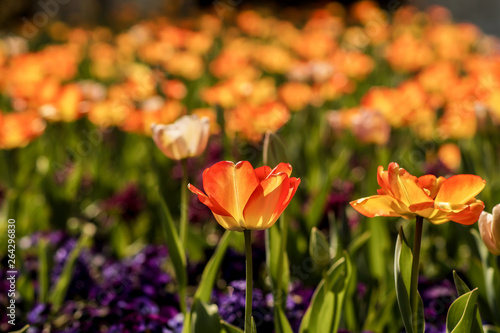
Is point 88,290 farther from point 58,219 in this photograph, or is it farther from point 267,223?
point 267,223

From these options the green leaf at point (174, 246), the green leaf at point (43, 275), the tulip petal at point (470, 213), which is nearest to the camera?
the tulip petal at point (470, 213)

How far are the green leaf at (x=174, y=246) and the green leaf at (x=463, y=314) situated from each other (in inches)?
24.3

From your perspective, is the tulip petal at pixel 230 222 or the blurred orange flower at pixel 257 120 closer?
the tulip petal at pixel 230 222

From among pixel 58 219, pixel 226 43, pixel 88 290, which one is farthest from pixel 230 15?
pixel 88 290

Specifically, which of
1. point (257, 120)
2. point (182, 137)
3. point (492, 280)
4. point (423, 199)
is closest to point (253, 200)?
point (423, 199)

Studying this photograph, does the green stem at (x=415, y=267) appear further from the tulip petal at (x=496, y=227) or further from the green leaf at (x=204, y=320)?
the green leaf at (x=204, y=320)

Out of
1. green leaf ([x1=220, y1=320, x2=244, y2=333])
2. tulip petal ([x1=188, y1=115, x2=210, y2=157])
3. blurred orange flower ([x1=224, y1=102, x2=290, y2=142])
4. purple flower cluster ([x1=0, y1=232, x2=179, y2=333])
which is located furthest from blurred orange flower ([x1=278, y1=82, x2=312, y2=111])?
green leaf ([x1=220, y1=320, x2=244, y2=333])

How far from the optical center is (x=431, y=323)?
1383 mm

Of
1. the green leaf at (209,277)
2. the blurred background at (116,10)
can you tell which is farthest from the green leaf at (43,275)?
the blurred background at (116,10)

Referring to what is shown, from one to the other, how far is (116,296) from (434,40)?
393cm

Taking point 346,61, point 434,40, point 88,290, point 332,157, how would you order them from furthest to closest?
point 434,40
point 346,61
point 332,157
point 88,290

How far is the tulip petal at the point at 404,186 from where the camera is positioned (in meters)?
0.83

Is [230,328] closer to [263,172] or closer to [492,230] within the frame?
[263,172]

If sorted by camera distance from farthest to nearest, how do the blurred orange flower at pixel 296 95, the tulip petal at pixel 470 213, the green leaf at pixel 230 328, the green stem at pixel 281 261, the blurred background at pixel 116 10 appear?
the blurred background at pixel 116 10, the blurred orange flower at pixel 296 95, the green stem at pixel 281 261, the green leaf at pixel 230 328, the tulip petal at pixel 470 213
